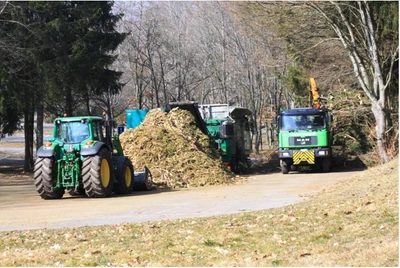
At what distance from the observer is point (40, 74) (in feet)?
111

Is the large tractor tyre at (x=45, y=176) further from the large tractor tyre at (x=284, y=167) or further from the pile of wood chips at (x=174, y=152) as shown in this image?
the large tractor tyre at (x=284, y=167)

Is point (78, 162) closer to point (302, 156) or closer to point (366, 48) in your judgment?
point (302, 156)

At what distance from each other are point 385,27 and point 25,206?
1611cm

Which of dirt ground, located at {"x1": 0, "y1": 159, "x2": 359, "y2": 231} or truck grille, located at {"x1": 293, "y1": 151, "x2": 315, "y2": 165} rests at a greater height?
truck grille, located at {"x1": 293, "y1": 151, "x2": 315, "y2": 165}

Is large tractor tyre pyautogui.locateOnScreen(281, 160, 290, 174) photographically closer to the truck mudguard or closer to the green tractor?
the green tractor

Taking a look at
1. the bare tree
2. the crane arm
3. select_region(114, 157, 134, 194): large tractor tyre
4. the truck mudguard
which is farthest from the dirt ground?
the crane arm

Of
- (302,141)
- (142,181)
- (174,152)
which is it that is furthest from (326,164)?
(142,181)

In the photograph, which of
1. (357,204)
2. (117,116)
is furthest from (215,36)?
(357,204)

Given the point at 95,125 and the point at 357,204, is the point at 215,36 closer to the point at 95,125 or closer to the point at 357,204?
the point at 95,125

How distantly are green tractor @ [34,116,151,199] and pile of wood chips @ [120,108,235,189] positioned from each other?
A: 3.34 meters

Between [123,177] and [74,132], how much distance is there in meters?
2.15

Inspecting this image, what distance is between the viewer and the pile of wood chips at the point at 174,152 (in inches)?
966

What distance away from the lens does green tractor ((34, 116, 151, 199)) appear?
20.0m

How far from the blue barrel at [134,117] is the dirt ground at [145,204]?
21.8 ft
